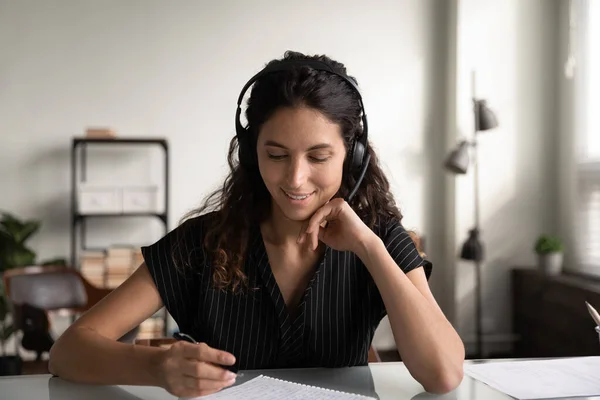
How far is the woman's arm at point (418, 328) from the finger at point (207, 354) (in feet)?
1.27

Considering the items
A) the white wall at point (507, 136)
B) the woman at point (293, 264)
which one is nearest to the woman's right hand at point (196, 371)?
the woman at point (293, 264)

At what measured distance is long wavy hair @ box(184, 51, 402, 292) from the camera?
4.47 ft

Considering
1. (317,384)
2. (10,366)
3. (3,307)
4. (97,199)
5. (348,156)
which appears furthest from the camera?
(97,199)

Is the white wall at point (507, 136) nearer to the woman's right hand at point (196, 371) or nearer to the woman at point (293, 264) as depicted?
the woman at point (293, 264)

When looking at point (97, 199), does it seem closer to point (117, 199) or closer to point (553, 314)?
Answer: point (117, 199)

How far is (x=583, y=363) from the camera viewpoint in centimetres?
132

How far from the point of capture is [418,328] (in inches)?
49.5

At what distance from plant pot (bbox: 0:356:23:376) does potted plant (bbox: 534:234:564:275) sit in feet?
10.2

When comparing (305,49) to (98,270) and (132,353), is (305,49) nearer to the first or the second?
(98,270)

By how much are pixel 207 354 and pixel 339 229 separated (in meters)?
0.50

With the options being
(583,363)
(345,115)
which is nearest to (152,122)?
(345,115)

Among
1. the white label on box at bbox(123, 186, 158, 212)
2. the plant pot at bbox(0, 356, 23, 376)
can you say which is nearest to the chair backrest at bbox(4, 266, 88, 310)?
the plant pot at bbox(0, 356, 23, 376)

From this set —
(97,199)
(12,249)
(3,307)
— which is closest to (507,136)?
(97,199)

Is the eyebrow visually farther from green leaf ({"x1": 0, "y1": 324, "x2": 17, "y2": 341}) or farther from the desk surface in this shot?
green leaf ({"x1": 0, "y1": 324, "x2": 17, "y2": 341})
